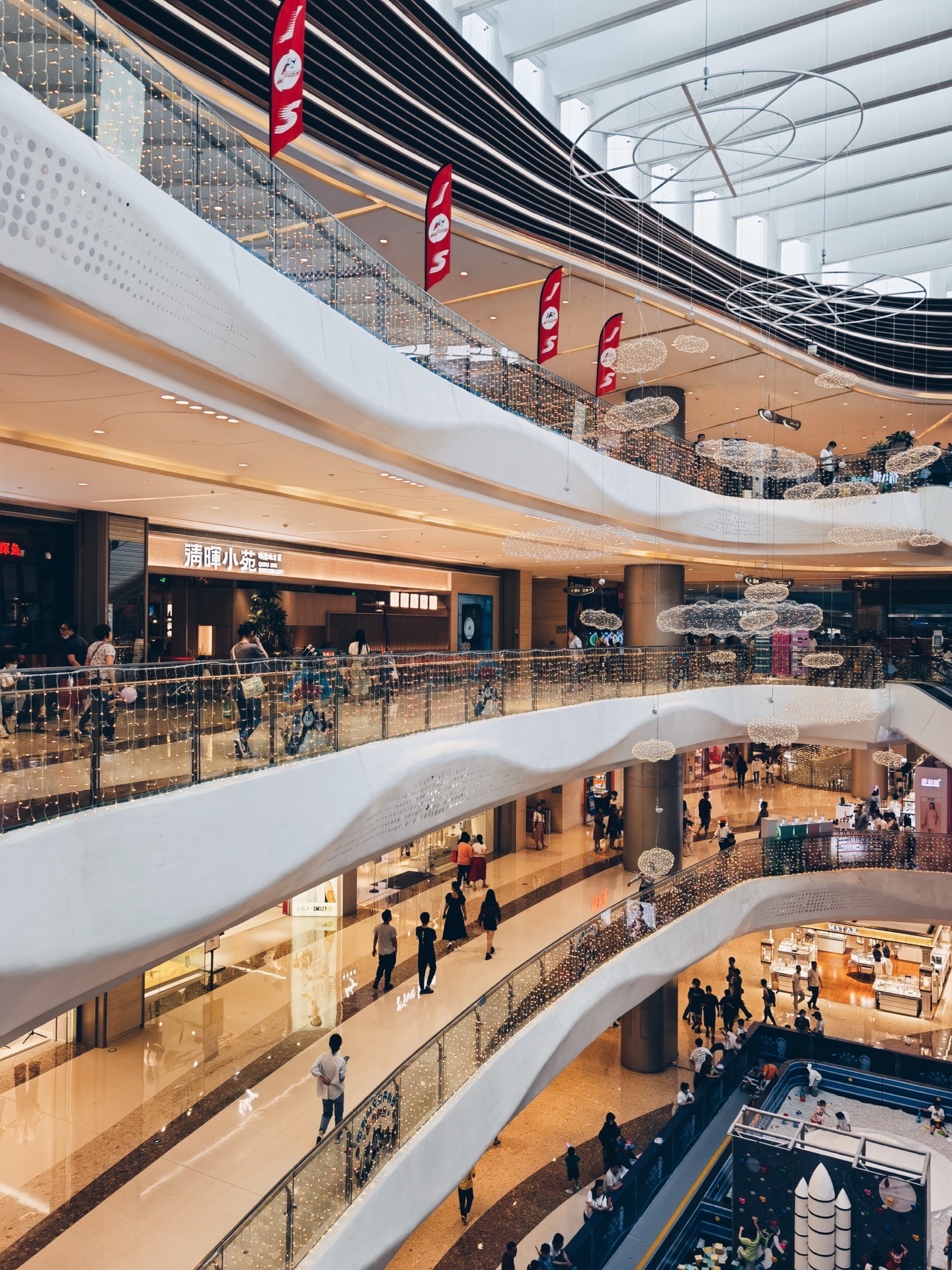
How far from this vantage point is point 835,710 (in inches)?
665

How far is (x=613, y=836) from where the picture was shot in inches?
760

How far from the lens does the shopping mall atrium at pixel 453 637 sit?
5.57 metres

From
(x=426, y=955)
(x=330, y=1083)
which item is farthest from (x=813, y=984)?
(x=330, y=1083)

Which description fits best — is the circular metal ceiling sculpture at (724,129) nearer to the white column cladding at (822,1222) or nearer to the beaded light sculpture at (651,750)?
the beaded light sculpture at (651,750)

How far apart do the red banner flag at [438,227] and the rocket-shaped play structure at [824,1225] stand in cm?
1186

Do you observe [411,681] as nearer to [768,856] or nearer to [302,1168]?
[302,1168]

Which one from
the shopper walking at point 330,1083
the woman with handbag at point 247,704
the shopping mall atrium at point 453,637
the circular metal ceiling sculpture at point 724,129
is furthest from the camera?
the circular metal ceiling sculpture at point 724,129

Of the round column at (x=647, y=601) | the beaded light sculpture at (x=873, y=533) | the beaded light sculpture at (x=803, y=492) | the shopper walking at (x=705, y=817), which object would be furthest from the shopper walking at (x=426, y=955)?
the shopper walking at (x=705, y=817)

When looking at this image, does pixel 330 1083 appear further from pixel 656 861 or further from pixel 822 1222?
pixel 822 1222

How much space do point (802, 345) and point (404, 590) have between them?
8912 millimetres

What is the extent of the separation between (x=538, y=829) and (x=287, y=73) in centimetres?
1546

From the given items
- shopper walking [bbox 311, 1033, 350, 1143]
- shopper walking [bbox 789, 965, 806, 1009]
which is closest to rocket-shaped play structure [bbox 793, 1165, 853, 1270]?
shopper walking [bbox 311, 1033, 350, 1143]

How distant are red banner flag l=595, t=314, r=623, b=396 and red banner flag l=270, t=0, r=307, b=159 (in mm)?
6790

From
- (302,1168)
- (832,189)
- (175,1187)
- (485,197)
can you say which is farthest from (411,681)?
(832,189)
